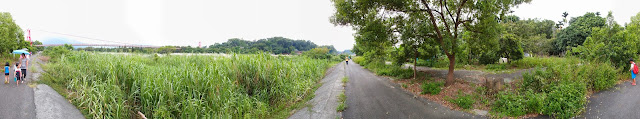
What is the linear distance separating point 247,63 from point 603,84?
11.9 metres

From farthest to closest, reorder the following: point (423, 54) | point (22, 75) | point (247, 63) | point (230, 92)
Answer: point (423, 54)
point (22, 75)
point (247, 63)
point (230, 92)

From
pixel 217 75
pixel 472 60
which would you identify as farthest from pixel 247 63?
pixel 472 60

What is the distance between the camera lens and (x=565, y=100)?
6.64 m

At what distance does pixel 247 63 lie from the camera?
31.2 ft

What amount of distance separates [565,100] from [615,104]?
206 centimetres

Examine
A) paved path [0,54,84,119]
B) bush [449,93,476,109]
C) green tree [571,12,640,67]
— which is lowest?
paved path [0,54,84,119]

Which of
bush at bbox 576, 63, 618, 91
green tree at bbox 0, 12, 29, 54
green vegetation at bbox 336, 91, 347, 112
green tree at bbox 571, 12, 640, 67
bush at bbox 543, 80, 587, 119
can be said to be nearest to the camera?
bush at bbox 543, 80, 587, 119

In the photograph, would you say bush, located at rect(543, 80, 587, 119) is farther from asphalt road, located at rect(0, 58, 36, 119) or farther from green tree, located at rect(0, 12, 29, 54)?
green tree, located at rect(0, 12, 29, 54)

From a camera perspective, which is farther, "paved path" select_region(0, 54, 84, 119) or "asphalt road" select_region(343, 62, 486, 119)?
"asphalt road" select_region(343, 62, 486, 119)

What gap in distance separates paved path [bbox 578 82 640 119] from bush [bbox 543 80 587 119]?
10.6 inches

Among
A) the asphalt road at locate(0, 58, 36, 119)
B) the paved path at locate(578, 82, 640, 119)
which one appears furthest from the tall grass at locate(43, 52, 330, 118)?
the paved path at locate(578, 82, 640, 119)

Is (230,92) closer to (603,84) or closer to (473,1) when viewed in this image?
(473,1)

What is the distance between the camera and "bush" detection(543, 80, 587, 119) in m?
6.29

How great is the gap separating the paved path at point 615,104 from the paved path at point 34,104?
1304 centimetres
